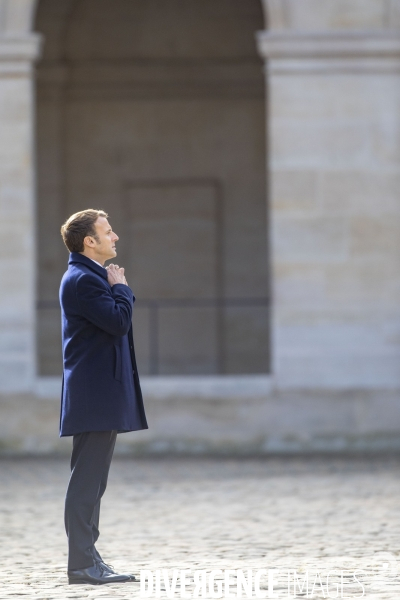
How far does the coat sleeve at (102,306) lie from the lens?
5223 millimetres

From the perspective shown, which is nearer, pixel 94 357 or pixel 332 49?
pixel 94 357

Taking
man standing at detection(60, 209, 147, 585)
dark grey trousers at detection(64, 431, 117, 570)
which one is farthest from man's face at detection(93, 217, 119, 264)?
dark grey trousers at detection(64, 431, 117, 570)

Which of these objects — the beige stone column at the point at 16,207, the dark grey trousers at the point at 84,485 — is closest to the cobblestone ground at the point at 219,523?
the dark grey trousers at the point at 84,485

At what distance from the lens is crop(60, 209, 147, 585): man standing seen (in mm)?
5293

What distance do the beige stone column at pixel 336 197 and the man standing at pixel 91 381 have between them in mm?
5743

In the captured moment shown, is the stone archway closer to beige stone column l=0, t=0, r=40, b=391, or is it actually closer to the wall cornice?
beige stone column l=0, t=0, r=40, b=391

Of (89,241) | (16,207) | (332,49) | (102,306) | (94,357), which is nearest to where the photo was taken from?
(102,306)

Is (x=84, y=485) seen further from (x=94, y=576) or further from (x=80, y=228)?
(x=80, y=228)

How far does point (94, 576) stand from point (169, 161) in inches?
461

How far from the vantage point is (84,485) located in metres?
5.36

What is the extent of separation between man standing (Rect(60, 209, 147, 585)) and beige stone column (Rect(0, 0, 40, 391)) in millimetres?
5834


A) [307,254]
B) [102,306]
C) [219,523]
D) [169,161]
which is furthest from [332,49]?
[102,306]

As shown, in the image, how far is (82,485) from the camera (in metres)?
5.36

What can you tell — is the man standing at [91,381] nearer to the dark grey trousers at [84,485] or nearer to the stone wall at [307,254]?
the dark grey trousers at [84,485]
